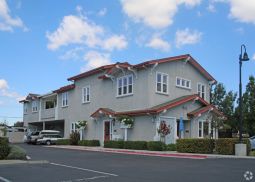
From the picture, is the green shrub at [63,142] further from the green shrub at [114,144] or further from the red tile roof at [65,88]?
the green shrub at [114,144]

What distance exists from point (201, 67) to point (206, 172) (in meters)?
24.4

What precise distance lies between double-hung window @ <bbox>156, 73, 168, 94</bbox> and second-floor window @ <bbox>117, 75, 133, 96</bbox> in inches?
101

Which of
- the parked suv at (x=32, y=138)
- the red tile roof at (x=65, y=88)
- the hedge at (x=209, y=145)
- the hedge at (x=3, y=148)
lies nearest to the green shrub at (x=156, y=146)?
the hedge at (x=209, y=145)

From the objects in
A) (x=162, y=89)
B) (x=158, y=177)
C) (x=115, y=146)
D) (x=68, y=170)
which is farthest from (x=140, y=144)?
(x=158, y=177)

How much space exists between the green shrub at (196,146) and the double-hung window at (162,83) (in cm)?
718

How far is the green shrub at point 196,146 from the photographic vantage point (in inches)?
1055

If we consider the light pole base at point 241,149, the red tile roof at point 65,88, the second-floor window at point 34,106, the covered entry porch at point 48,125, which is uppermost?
the red tile roof at point 65,88

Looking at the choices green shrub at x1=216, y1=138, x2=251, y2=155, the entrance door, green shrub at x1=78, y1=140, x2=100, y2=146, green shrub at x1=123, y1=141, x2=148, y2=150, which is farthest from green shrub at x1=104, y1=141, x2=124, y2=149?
green shrub at x1=216, y1=138, x2=251, y2=155

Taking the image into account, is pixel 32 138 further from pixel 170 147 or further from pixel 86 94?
pixel 170 147

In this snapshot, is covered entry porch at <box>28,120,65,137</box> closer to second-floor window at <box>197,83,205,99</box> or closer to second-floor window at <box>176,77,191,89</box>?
second-floor window at <box>197,83,205,99</box>

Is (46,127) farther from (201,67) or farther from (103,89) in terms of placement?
(201,67)

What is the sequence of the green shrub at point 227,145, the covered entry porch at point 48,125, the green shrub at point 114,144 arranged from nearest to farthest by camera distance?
the green shrub at point 227,145, the green shrub at point 114,144, the covered entry porch at point 48,125

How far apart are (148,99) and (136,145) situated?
396 centimetres

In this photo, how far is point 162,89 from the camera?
113 feet
